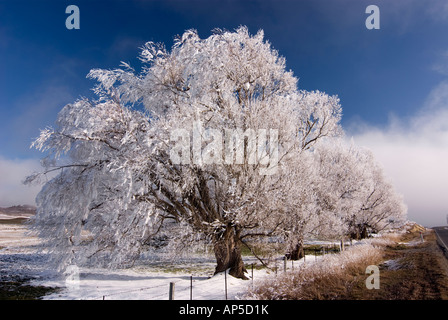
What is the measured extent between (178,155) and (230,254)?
5.74 m

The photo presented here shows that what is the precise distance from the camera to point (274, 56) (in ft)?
46.1

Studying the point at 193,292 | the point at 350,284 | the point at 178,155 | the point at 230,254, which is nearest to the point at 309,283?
the point at 350,284

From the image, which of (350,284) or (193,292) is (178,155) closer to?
(193,292)

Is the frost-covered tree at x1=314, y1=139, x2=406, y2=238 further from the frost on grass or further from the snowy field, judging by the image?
the snowy field

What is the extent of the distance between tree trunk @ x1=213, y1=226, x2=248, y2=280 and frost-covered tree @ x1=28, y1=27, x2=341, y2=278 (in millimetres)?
49

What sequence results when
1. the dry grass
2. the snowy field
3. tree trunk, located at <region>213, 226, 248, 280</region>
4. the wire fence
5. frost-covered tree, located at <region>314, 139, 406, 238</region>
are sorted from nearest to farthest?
the dry grass
the wire fence
the snowy field
tree trunk, located at <region>213, 226, 248, 280</region>
frost-covered tree, located at <region>314, 139, 406, 238</region>

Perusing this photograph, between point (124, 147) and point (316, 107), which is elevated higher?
point (316, 107)

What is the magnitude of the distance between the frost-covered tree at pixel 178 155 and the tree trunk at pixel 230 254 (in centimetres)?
5

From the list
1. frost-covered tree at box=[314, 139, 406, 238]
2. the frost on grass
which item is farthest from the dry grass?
frost-covered tree at box=[314, 139, 406, 238]

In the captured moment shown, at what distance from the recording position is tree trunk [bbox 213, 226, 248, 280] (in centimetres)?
1235

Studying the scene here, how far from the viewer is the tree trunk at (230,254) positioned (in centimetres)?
1235

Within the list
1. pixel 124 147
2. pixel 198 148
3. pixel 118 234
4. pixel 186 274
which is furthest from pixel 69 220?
pixel 186 274

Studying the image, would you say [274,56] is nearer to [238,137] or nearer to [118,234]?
[238,137]
